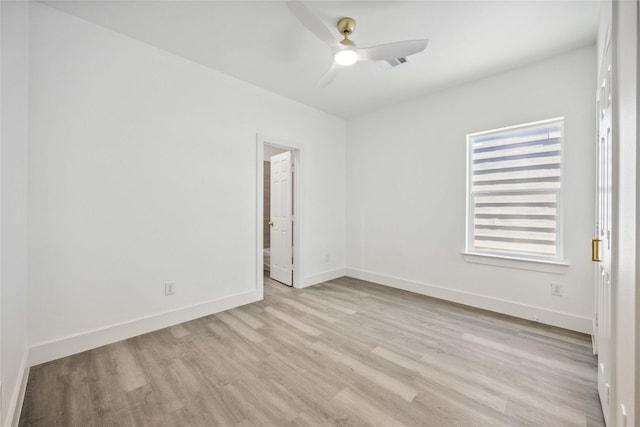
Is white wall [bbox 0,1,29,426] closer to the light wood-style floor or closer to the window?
the light wood-style floor

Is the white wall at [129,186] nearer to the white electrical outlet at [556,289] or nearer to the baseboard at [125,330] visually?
the baseboard at [125,330]

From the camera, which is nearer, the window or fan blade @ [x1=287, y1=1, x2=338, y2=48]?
fan blade @ [x1=287, y1=1, x2=338, y2=48]

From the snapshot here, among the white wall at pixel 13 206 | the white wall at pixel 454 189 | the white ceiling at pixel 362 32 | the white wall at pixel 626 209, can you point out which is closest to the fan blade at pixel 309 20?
the white ceiling at pixel 362 32

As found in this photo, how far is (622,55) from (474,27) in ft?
5.32

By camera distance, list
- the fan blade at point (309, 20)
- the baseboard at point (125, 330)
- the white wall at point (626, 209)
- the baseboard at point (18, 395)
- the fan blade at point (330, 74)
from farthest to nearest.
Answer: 1. the fan blade at point (330, 74)
2. the baseboard at point (125, 330)
3. the fan blade at point (309, 20)
4. the baseboard at point (18, 395)
5. the white wall at point (626, 209)

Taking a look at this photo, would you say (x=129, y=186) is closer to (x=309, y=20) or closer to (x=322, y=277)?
(x=309, y=20)

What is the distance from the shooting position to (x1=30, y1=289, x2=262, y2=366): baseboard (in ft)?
6.87

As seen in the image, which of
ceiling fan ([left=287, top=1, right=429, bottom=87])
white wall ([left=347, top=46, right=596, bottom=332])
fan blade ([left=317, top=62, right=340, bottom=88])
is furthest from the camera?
Answer: white wall ([left=347, top=46, right=596, bottom=332])

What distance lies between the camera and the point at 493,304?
3.12 m

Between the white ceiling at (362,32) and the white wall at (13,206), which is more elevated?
the white ceiling at (362,32)

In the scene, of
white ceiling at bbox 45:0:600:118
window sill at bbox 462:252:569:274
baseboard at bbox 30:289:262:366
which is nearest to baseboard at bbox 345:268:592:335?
window sill at bbox 462:252:569:274

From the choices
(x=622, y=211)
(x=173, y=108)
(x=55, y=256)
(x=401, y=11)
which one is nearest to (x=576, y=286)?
(x=622, y=211)

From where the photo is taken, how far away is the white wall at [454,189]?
260 cm

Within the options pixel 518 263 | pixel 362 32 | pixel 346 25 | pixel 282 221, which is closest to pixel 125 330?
pixel 282 221
